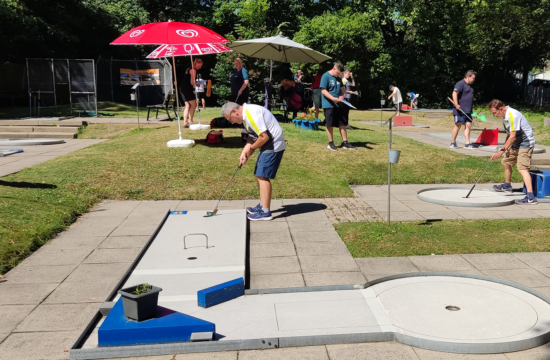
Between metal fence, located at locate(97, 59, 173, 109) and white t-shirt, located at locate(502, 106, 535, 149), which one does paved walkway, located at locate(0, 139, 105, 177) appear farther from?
metal fence, located at locate(97, 59, 173, 109)

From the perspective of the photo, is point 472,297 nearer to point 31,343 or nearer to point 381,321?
point 381,321

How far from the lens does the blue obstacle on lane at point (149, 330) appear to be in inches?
139

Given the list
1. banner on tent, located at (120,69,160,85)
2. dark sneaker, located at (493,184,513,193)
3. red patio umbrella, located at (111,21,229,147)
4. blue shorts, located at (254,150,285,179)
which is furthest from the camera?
banner on tent, located at (120,69,160,85)

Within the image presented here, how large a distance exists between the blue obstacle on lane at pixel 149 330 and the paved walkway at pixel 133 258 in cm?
15

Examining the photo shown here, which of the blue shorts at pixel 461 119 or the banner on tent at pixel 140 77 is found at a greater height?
the banner on tent at pixel 140 77

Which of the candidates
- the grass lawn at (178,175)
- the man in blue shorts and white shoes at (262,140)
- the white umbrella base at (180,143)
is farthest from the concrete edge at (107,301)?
the white umbrella base at (180,143)

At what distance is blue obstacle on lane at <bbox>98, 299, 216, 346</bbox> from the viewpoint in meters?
3.53

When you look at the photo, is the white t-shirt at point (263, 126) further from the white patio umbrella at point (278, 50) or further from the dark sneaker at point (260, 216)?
the white patio umbrella at point (278, 50)

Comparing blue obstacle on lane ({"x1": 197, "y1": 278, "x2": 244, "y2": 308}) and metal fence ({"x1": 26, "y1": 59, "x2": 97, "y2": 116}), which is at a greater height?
metal fence ({"x1": 26, "y1": 59, "x2": 97, "y2": 116})

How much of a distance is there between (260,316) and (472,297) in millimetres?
1879

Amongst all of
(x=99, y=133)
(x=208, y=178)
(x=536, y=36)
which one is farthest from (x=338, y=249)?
(x=536, y=36)

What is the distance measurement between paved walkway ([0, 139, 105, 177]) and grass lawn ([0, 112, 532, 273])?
59 cm

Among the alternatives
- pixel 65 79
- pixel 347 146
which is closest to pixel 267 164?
pixel 347 146

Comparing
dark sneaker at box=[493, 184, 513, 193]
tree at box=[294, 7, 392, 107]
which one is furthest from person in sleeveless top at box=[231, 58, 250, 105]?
tree at box=[294, 7, 392, 107]
